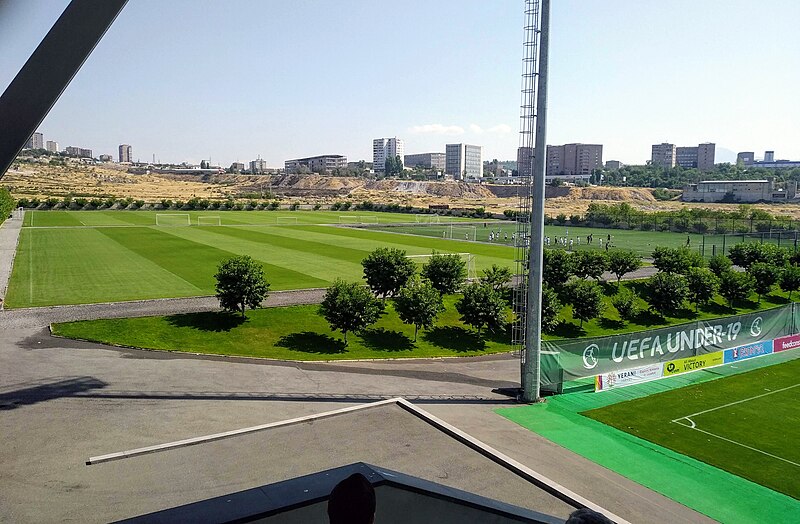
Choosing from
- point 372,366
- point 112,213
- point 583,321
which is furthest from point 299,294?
point 112,213

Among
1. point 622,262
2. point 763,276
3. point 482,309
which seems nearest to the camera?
point 482,309

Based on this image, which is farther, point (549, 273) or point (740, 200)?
point (740, 200)

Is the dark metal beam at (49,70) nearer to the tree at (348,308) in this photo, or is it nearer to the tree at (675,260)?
the tree at (348,308)

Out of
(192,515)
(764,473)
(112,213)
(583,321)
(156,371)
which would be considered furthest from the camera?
(112,213)

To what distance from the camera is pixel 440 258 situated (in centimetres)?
3356

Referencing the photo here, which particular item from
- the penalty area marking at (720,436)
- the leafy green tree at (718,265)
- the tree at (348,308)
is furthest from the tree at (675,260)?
the tree at (348,308)

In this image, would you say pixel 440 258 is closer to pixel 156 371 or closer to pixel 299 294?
pixel 299 294

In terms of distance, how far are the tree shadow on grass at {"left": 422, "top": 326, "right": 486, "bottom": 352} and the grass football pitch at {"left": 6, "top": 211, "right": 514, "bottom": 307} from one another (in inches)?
400

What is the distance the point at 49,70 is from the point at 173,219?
83.7 m

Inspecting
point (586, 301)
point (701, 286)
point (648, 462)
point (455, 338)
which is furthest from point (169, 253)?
point (648, 462)

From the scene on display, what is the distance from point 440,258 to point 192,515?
95.1ft

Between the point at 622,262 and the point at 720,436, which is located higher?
the point at 622,262

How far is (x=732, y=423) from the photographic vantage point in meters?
19.0

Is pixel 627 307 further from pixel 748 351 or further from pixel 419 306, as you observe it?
pixel 419 306
